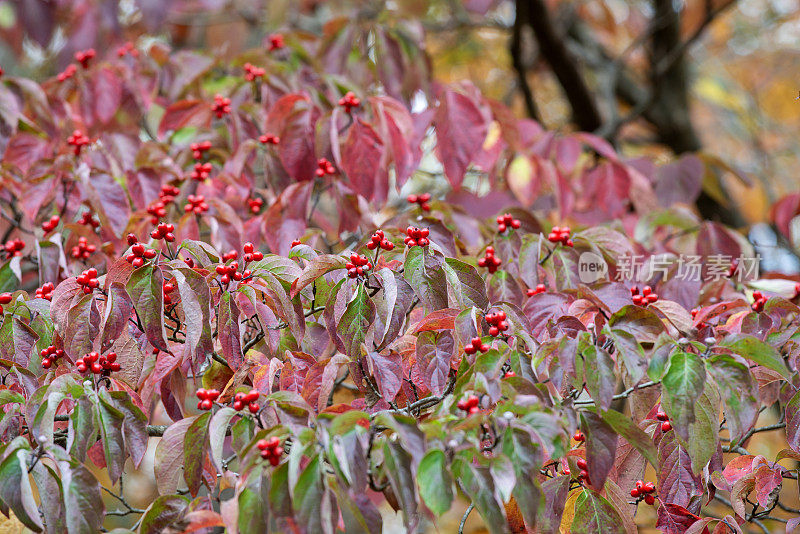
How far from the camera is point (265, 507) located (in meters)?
0.97

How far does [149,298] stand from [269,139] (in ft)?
2.33

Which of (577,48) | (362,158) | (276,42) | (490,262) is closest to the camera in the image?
(490,262)

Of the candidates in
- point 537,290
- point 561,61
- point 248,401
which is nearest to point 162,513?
point 248,401

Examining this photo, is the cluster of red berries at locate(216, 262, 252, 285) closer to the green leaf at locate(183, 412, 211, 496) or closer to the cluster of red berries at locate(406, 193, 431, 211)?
the green leaf at locate(183, 412, 211, 496)

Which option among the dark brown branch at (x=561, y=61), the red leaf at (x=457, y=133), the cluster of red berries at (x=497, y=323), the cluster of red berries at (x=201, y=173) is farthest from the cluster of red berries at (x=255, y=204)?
the dark brown branch at (x=561, y=61)

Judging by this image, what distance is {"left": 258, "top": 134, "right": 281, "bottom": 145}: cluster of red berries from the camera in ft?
5.72

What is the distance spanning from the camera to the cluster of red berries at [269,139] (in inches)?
68.6

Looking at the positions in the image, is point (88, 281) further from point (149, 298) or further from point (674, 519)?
point (674, 519)

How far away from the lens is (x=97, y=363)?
1186 millimetres

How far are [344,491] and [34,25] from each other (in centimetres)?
253

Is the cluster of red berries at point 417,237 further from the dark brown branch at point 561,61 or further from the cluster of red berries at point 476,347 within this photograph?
the dark brown branch at point 561,61

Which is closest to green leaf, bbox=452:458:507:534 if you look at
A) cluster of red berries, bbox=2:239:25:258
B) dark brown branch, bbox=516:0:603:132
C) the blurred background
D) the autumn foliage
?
the autumn foliage

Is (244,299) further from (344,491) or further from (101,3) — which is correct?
(101,3)

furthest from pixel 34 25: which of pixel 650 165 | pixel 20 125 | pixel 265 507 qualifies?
pixel 265 507
